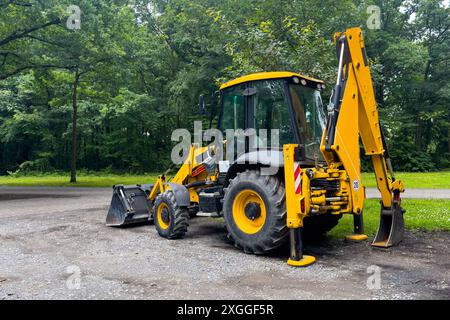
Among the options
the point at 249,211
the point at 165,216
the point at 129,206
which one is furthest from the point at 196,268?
the point at 129,206

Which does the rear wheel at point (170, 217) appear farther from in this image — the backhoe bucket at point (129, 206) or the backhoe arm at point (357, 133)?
the backhoe arm at point (357, 133)

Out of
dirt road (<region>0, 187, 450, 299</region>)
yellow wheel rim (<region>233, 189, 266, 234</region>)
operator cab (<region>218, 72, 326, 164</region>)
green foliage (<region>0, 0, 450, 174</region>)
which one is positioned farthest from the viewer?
green foliage (<region>0, 0, 450, 174</region>)

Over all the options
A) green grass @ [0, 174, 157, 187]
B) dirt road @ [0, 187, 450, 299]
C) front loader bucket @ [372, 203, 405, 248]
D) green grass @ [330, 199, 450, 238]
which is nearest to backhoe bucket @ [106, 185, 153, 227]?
dirt road @ [0, 187, 450, 299]

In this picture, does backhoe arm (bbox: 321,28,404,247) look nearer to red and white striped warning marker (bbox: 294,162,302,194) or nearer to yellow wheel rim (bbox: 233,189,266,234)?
red and white striped warning marker (bbox: 294,162,302,194)

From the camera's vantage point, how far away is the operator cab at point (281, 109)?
20.4 feet

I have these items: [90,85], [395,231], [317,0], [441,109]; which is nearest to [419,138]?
[441,109]

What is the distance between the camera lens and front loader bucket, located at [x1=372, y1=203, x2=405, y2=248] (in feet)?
20.7

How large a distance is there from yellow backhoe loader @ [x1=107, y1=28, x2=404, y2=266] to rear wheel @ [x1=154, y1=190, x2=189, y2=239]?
0.06 ft

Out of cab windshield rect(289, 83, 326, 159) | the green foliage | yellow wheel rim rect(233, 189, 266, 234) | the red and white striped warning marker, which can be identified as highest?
the green foliage

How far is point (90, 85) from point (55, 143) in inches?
497

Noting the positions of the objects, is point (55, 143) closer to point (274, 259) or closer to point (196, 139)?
point (196, 139)

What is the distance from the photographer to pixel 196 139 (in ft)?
26.1

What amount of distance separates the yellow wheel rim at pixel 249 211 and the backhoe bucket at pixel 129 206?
317cm

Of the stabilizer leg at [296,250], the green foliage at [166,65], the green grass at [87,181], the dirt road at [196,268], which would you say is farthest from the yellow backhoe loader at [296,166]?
the green grass at [87,181]
